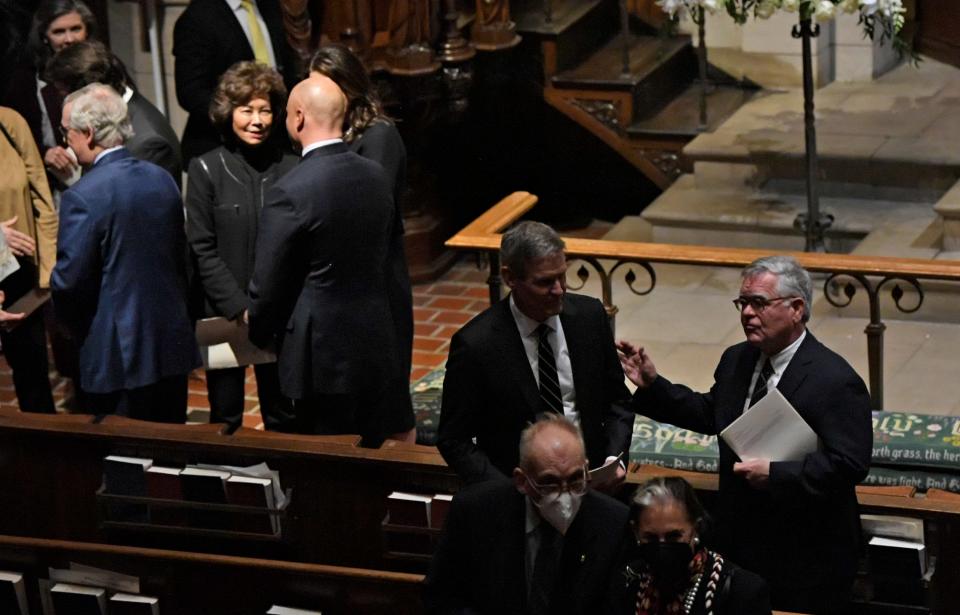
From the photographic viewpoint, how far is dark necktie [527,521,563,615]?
406cm

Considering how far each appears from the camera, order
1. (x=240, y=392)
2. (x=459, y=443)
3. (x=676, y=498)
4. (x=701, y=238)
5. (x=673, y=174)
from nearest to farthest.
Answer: (x=676, y=498)
(x=459, y=443)
(x=240, y=392)
(x=701, y=238)
(x=673, y=174)

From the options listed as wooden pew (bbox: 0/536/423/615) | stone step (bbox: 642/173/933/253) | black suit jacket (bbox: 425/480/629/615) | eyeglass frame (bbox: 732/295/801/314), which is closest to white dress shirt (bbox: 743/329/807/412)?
eyeglass frame (bbox: 732/295/801/314)

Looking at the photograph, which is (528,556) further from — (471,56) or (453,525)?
(471,56)

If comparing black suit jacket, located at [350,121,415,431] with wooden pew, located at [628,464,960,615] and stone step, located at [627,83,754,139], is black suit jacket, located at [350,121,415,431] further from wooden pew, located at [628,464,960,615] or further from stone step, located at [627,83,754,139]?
stone step, located at [627,83,754,139]

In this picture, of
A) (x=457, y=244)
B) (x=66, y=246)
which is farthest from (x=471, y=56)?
(x=66, y=246)

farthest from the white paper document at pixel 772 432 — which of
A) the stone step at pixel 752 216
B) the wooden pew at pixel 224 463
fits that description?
the stone step at pixel 752 216

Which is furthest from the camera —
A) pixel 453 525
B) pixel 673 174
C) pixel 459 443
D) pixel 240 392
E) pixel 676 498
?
pixel 673 174

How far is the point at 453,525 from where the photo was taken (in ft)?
13.5

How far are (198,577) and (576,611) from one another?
165cm

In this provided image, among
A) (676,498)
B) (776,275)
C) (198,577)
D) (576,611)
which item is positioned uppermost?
(776,275)

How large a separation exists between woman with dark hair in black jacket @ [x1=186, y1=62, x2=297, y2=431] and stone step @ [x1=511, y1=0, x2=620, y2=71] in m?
3.47

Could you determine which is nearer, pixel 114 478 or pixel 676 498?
pixel 676 498

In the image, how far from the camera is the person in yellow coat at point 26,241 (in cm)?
630

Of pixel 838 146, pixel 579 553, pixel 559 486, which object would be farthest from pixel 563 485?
pixel 838 146
